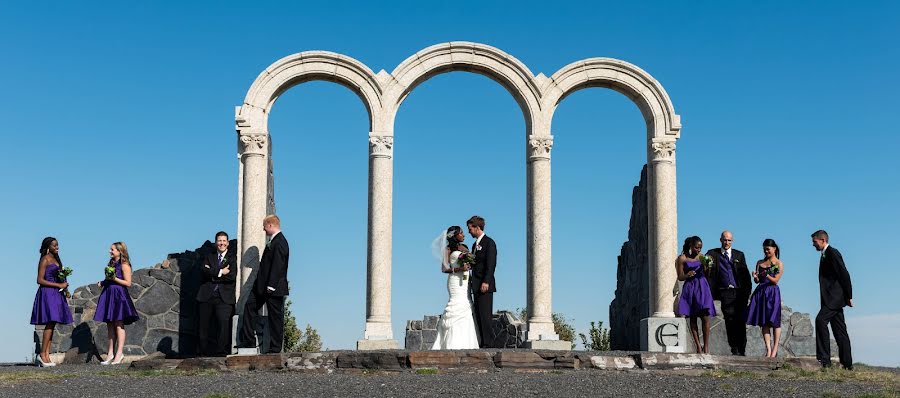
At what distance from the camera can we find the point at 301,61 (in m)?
17.5

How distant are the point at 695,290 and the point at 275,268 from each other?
5475 millimetres

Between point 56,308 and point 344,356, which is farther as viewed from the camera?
point 56,308

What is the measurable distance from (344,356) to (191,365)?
2.07 metres

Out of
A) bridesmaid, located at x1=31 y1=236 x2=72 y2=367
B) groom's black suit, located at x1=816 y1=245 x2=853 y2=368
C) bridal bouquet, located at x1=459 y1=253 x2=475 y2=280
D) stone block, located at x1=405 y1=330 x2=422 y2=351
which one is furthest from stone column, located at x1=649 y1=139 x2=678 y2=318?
bridesmaid, located at x1=31 y1=236 x2=72 y2=367

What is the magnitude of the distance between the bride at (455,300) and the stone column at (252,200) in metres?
3.22

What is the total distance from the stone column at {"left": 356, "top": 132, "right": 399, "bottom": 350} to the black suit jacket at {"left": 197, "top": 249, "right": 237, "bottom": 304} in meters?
1.98

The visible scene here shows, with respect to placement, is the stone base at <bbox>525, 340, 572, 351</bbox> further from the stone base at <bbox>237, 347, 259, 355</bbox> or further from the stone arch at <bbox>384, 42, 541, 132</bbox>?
the stone base at <bbox>237, 347, 259, 355</bbox>

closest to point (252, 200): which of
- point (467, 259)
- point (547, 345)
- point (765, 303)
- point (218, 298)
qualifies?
point (218, 298)

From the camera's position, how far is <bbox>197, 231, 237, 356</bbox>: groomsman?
16.5 metres

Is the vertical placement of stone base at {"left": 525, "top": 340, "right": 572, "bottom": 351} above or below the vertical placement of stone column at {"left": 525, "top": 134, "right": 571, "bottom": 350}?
below

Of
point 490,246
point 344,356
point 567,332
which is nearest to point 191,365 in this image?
point 344,356

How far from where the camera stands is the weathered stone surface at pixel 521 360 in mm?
13180

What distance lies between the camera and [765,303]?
49.6 ft

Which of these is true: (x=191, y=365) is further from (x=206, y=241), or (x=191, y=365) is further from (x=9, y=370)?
(x=206, y=241)
